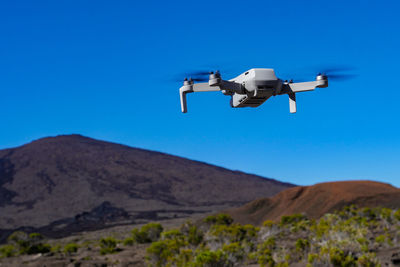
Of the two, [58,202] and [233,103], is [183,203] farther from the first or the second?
[233,103]

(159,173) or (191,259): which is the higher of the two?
(159,173)

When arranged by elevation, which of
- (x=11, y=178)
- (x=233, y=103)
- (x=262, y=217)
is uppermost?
(x=11, y=178)

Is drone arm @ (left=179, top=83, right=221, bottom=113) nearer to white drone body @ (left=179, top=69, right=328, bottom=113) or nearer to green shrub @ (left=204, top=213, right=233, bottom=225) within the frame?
white drone body @ (left=179, top=69, right=328, bottom=113)

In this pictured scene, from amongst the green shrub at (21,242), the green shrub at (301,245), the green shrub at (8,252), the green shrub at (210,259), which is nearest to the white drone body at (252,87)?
the green shrub at (210,259)

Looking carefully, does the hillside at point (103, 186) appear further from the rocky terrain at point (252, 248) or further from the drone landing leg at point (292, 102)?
the drone landing leg at point (292, 102)

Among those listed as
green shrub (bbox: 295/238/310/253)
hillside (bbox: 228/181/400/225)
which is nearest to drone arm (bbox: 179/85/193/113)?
green shrub (bbox: 295/238/310/253)

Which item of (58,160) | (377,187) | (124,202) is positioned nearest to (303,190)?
(377,187)
